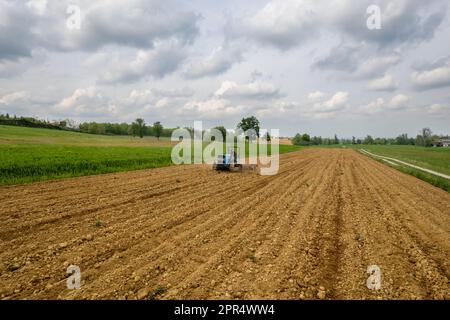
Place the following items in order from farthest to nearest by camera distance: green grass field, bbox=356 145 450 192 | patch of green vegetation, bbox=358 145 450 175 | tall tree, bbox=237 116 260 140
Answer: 1. tall tree, bbox=237 116 260 140
2. patch of green vegetation, bbox=358 145 450 175
3. green grass field, bbox=356 145 450 192

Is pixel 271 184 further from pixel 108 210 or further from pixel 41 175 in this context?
pixel 41 175

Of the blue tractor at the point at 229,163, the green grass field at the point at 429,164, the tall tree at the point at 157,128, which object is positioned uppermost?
the tall tree at the point at 157,128

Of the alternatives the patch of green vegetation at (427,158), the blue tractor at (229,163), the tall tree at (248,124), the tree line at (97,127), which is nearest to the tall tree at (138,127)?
the tree line at (97,127)

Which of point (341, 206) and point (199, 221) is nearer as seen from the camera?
point (199, 221)

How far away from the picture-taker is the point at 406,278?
534cm

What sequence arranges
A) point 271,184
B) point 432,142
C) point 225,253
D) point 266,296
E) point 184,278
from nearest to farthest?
point 266,296 → point 184,278 → point 225,253 → point 271,184 → point 432,142

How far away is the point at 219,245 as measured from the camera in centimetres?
666

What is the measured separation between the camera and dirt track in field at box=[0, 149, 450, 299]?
488 cm

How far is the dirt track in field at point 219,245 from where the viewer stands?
4.88m

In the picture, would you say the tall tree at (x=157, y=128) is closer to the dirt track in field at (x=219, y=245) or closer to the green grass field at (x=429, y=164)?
the green grass field at (x=429, y=164)

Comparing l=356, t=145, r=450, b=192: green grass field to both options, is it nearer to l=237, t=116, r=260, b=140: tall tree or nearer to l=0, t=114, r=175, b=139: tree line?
l=237, t=116, r=260, b=140: tall tree

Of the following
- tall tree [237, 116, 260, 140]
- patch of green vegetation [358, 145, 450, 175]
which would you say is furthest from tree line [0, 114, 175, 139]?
patch of green vegetation [358, 145, 450, 175]
